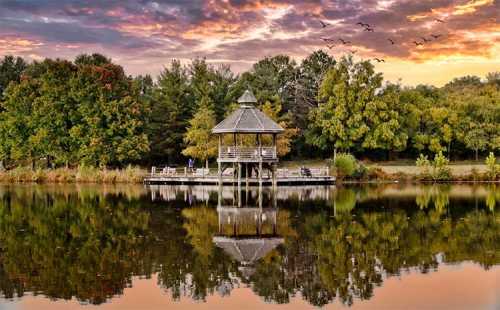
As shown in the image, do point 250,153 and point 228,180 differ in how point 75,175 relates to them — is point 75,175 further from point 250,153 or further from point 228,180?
point 250,153

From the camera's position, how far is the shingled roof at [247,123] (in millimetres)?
43844

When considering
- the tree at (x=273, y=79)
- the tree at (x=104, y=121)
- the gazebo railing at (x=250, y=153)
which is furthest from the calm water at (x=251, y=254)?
the tree at (x=273, y=79)

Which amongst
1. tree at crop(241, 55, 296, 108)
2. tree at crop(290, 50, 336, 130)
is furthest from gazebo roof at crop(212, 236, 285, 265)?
tree at crop(290, 50, 336, 130)

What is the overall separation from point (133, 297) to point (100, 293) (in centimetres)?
88

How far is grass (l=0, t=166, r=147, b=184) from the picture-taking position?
52.8 m

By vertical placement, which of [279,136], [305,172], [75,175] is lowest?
[75,175]

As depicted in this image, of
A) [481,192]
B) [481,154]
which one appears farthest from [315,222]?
[481,154]

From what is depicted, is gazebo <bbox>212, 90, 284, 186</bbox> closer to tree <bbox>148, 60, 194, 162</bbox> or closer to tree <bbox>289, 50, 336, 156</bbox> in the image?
tree <bbox>148, 60, 194, 162</bbox>

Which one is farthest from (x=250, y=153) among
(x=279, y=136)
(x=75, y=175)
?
(x=75, y=175)

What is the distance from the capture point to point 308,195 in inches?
1566

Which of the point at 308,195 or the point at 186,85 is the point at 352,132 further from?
the point at 308,195

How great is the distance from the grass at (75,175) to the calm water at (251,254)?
17.5 m

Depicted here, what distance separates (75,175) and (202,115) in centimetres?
1186

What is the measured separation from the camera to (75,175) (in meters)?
53.8
